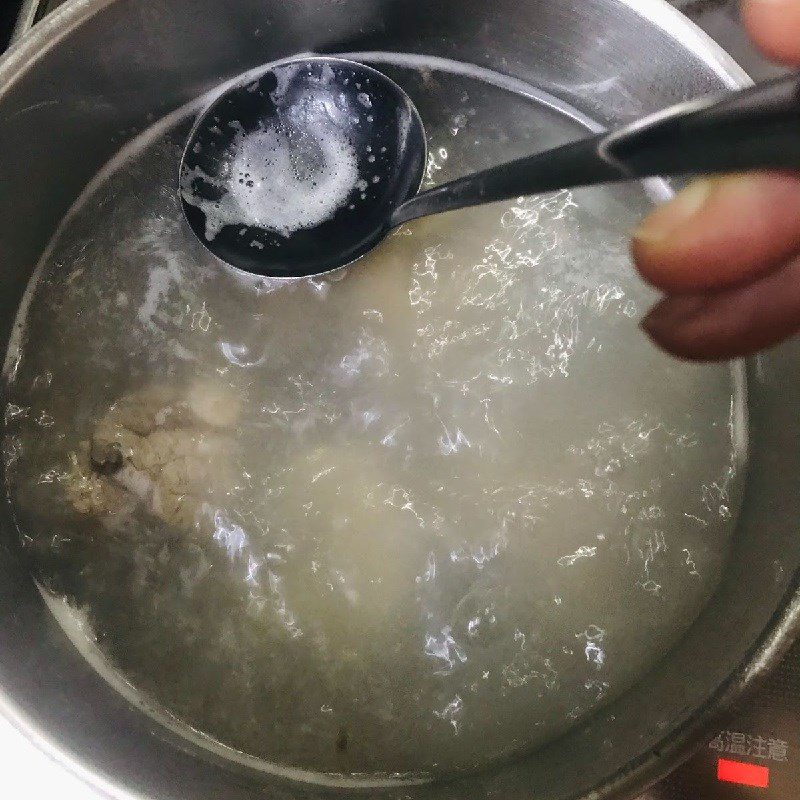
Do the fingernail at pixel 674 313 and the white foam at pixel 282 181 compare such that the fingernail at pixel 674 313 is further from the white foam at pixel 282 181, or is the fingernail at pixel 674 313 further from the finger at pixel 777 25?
the white foam at pixel 282 181

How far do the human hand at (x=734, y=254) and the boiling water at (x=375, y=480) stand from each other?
280 mm

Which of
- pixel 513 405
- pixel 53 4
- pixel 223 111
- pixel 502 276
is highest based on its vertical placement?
pixel 53 4

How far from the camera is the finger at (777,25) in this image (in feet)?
1.57

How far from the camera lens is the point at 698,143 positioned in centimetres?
38

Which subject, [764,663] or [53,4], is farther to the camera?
[53,4]

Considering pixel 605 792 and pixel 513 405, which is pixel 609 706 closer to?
pixel 605 792

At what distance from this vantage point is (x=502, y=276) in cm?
81

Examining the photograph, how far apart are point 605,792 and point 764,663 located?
178 millimetres

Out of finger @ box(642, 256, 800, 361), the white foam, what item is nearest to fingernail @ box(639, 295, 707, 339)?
finger @ box(642, 256, 800, 361)

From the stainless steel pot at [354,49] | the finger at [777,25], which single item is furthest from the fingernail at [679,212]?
the stainless steel pot at [354,49]

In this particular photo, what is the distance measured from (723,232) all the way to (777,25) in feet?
0.63

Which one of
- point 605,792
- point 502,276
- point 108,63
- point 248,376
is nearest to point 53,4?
point 108,63

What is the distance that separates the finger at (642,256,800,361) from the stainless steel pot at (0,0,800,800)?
279 mm

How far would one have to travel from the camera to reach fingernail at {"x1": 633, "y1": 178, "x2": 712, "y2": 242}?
0.43m
